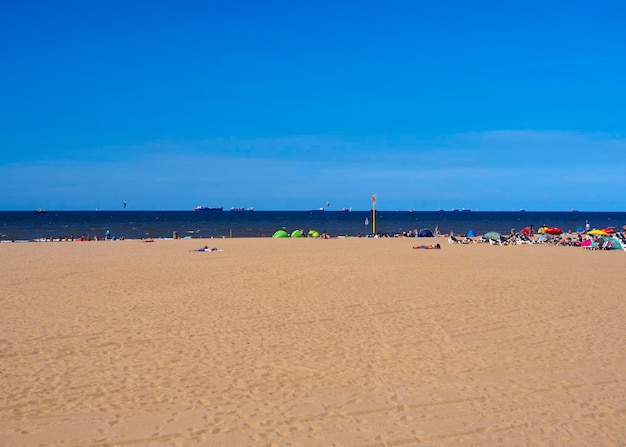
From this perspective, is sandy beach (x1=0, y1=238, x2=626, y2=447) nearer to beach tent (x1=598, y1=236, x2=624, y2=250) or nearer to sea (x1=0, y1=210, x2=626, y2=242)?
beach tent (x1=598, y1=236, x2=624, y2=250)

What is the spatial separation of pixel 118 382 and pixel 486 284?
11524mm

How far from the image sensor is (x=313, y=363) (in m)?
7.83

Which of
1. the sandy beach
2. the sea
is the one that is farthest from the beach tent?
the sea

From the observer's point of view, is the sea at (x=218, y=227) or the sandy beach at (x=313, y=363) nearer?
the sandy beach at (x=313, y=363)

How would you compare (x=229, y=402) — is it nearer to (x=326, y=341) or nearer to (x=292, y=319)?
(x=326, y=341)

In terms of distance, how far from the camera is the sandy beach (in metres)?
5.50

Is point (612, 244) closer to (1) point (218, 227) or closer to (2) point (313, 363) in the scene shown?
(2) point (313, 363)

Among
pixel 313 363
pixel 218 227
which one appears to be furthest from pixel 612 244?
pixel 218 227

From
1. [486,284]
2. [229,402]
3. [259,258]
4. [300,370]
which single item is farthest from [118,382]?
[259,258]

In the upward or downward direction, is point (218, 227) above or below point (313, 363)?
above

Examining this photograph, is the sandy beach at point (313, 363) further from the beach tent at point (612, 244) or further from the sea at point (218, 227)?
the sea at point (218, 227)

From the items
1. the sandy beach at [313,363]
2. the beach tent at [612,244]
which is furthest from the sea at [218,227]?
the sandy beach at [313,363]

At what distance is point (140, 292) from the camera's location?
14.4 meters

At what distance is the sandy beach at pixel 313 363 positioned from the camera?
18.0ft
